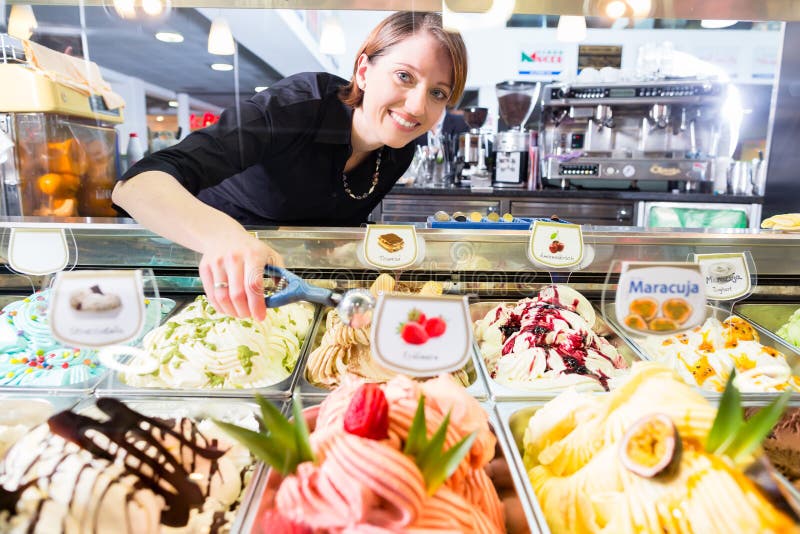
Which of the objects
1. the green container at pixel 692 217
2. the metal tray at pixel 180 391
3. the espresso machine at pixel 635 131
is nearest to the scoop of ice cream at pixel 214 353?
the metal tray at pixel 180 391

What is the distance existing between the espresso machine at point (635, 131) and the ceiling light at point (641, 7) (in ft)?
13.1

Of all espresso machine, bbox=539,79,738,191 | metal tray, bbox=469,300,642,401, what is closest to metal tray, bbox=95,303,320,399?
metal tray, bbox=469,300,642,401

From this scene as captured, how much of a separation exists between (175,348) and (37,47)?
904 millimetres

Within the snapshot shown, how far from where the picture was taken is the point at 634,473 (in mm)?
910

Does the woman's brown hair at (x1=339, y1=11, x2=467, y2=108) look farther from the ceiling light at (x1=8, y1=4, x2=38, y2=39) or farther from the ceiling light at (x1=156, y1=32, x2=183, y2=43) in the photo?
the ceiling light at (x1=8, y1=4, x2=38, y2=39)

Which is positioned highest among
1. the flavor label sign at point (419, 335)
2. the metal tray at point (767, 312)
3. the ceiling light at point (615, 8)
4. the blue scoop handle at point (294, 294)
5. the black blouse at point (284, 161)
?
the ceiling light at point (615, 8)

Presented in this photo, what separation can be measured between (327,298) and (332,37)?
73 centimetres

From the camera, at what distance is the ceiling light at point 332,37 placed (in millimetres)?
1416

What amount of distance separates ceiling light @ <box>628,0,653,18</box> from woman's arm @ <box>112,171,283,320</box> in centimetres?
108

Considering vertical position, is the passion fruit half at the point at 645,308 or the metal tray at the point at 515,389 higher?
the passion fruit half at the point at 645,308

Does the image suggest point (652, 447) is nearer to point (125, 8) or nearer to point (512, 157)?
point (125, 8)

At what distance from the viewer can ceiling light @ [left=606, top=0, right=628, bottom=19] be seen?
54.5 inches

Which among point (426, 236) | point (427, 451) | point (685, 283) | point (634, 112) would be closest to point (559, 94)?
point (634, 112)

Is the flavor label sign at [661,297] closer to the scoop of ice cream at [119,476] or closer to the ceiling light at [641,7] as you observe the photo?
the ceiling light at [641,7]
